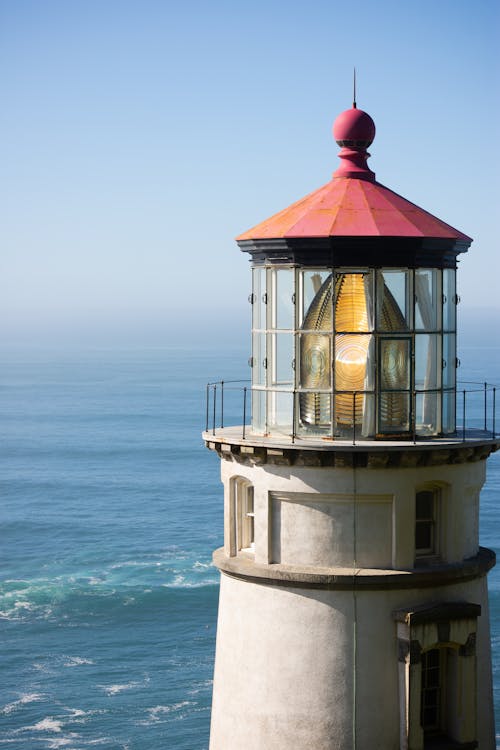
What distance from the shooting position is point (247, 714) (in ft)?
37.4

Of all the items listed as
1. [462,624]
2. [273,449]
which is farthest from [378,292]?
[462,624]

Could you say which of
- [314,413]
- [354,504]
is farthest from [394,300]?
[354,504]

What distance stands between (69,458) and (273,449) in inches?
3279

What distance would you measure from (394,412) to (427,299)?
3.26 ft

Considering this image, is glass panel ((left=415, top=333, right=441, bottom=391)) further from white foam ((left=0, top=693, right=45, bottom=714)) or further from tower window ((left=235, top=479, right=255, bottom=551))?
white foam ((left=0, top=693, right=45, bottom=714))

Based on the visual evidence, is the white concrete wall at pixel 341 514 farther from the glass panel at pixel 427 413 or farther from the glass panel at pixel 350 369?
the glass panel at pixel 350 369

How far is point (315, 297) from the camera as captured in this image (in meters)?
11.4

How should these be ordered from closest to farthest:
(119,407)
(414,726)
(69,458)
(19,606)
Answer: (414,726), (19,606), (69,458), (119,407)

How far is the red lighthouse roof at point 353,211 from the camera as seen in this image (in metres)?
11.1

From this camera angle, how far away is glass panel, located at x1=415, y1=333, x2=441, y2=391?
37.7ft

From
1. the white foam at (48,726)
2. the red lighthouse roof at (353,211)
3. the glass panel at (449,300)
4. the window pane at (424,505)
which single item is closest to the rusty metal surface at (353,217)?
the red lighthouse roof at (353,211)

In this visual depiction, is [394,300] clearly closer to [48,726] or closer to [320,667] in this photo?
[320,667]

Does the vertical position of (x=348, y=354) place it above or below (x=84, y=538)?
above

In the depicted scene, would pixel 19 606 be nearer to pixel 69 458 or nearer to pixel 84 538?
Answer: pixel 84 538
